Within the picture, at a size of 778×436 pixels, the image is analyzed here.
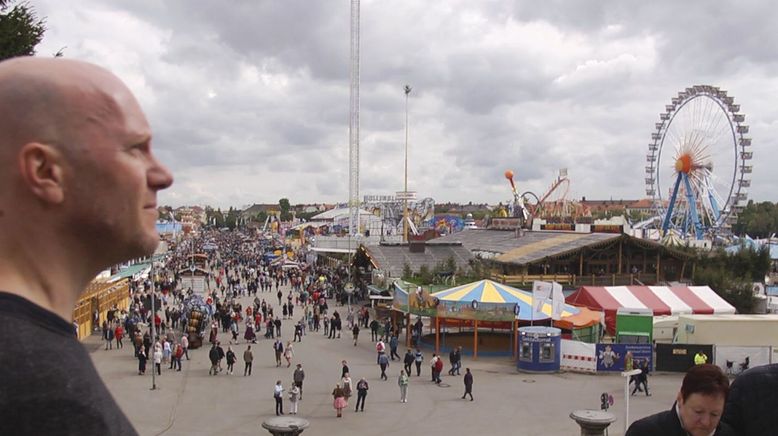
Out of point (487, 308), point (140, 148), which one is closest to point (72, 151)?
point (140, 148)

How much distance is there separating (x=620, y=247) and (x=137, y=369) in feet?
84.7

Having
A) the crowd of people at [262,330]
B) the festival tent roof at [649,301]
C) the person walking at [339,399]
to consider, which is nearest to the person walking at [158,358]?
the crowd of people at [262,330]

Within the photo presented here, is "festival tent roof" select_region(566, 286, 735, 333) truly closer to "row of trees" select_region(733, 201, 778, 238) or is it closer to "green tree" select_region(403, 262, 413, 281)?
"green tree" select_region(403, 262, 413, 281)

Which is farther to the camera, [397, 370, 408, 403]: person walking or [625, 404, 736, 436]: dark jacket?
[397, 370, 408, 403]: person walking

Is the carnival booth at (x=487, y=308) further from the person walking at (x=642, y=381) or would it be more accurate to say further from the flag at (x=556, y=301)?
the person walking at (x=642, y=381)

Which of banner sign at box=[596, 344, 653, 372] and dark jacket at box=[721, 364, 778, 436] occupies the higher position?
dark jacket at box=[721, 364, 778, 436]

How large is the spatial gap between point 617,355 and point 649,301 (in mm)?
6403

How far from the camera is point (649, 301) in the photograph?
94.3 ft

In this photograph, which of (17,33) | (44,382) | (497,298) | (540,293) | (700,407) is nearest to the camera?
(44,382)

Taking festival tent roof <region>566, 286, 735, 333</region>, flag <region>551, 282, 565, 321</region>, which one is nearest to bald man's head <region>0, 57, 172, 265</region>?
flag <region>551, 282, 565, 321</region>

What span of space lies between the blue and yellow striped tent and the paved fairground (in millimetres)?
2003

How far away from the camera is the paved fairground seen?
53.3 feet

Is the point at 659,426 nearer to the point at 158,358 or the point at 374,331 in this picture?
the point at 158,358

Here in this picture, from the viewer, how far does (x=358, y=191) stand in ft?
256
